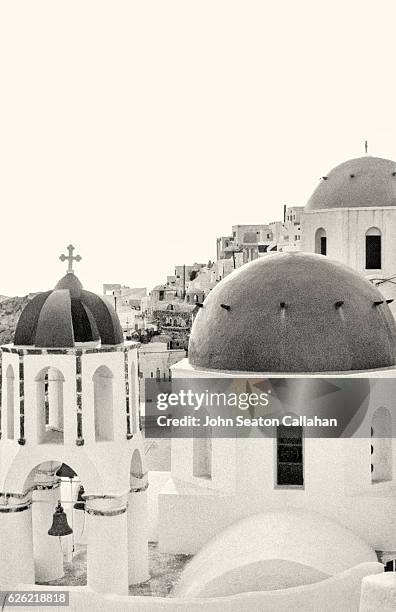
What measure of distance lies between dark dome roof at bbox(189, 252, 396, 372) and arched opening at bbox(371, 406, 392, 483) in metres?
0.96

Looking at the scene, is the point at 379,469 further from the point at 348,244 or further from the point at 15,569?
the point at 348,244

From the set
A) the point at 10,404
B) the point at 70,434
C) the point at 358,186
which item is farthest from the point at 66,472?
the point at 358,186

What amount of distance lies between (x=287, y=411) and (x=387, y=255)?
9148 millimetres

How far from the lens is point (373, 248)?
2102 cm

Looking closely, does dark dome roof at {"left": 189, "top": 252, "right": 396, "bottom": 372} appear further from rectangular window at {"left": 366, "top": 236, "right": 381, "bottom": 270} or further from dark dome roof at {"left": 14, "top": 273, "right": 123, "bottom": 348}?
rectangular window at {"left": 366, "top": 236, "right": 381, "bottom": 270}

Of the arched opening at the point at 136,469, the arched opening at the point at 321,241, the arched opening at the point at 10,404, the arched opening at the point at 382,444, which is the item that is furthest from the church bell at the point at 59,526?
the arched opening at the point at 321,241

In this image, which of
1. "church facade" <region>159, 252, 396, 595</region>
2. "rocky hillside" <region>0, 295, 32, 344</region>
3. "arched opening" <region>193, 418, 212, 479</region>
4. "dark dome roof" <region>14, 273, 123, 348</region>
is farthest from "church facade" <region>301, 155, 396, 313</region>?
"rocky hillside" <region>0, 295, 32, 344</region>

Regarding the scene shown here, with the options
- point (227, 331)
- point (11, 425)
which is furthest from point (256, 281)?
point (11, 425)

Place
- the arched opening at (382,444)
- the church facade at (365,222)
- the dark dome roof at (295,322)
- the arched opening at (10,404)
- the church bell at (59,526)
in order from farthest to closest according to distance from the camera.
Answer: the church facade at (365,222), the arched opening at (382,444), the dark dome roof at (295,322), the church bell at (59,526), the arched opening at (10,404)

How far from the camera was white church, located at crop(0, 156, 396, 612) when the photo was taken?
1109cm

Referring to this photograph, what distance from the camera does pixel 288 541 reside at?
1143 centimetres

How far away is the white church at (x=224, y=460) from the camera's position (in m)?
11.1

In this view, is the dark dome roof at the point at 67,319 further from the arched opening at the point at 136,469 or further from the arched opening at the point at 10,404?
the arched opening at the point at 136,469

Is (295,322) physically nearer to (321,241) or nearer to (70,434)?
(70,434)
